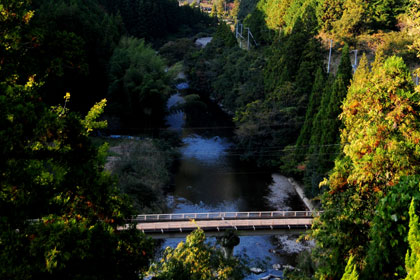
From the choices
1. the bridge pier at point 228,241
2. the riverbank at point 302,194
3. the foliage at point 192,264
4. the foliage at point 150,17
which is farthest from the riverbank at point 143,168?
the foliage at point 150,17

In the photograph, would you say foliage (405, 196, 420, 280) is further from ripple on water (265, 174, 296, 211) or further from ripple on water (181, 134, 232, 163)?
ripple on water (181, 134, 232, 163)

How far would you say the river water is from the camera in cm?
2066

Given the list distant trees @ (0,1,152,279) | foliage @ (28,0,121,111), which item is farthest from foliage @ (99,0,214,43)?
distant trees @ (0,1,152,279)

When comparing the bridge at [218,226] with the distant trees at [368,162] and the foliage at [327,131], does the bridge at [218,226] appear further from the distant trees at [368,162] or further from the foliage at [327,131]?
the distant trees at [368,162]

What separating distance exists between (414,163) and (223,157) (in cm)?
2349

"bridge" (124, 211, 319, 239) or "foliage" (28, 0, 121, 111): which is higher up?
"foliage" (28, 0, 121, 111)

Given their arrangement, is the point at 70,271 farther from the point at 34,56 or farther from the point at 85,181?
the point at 34,56

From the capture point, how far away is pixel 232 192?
25.7 metres

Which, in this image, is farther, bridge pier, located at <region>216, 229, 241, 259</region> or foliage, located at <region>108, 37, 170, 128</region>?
foliage, located at <region>108, 37, 170, 128</region>

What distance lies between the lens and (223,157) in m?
30.7

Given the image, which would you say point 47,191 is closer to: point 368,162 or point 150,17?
point 368,162

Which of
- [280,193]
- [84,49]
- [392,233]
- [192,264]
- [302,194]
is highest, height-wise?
[84,49]

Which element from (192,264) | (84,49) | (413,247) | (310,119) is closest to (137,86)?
(84,49)

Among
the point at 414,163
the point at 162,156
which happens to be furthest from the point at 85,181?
the point at 162,156
